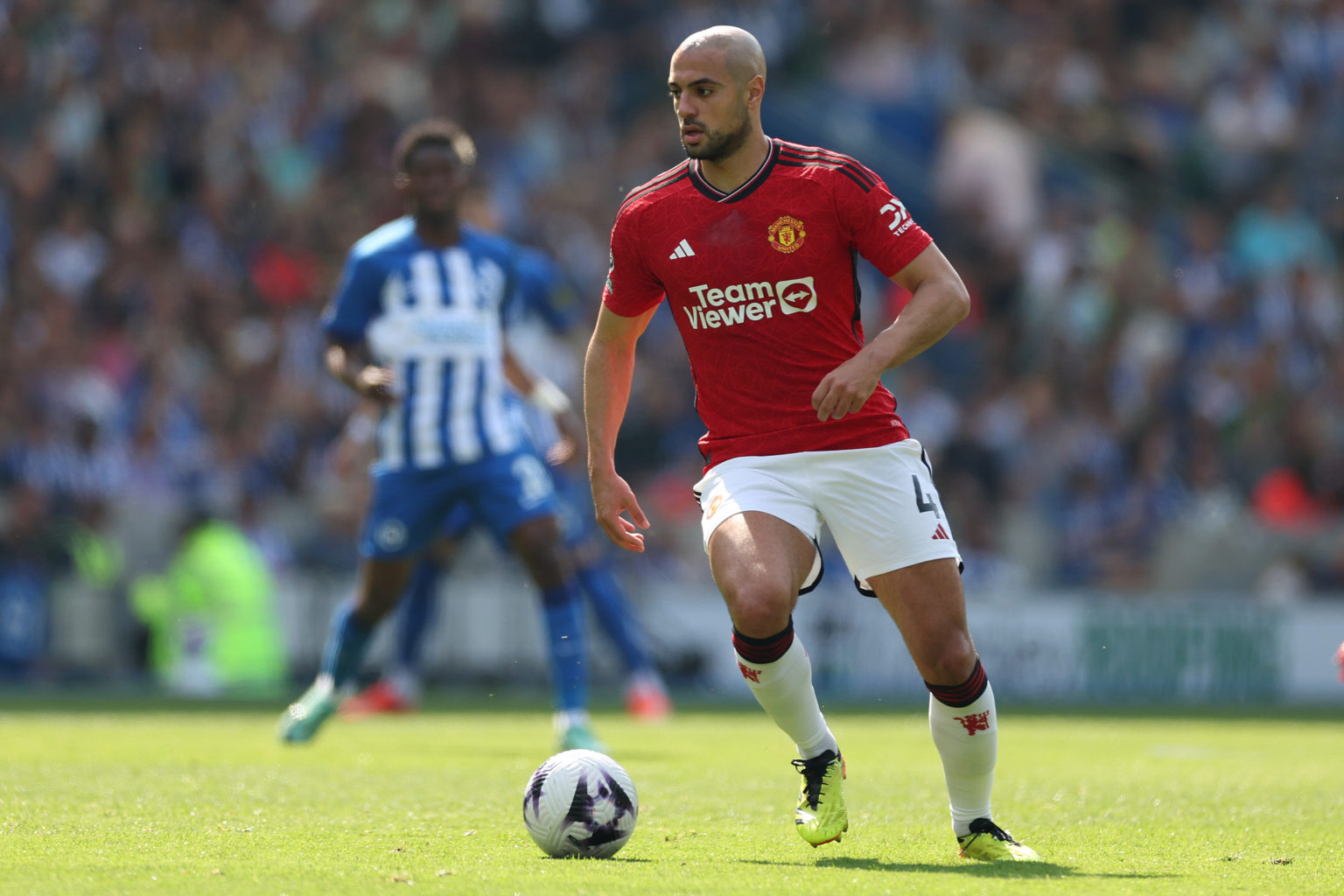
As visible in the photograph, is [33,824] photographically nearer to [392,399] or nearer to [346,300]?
[392,399]

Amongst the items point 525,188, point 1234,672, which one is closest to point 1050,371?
point 1234,672

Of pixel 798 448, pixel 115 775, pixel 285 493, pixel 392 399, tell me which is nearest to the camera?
pixel 798 448

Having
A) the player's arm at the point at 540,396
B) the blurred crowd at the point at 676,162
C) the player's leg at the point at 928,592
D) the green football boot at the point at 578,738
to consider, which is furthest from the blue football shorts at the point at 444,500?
the blurred crowd at the point at 676,162

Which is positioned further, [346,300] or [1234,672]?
[1234,672]

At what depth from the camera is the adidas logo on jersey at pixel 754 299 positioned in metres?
5.77

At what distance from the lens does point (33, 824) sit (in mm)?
5996

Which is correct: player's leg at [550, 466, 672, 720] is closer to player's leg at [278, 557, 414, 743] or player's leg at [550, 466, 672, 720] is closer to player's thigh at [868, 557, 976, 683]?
player's leg at [278, 557, 414, 743]

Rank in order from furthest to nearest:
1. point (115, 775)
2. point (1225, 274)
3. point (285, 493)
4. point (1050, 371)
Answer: point (1225, 274), point (1050, 371), point (285, 493), point (115, 775)

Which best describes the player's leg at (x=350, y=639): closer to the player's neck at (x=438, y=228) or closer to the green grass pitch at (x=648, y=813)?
the green grass pitch at (x=648, y=813)

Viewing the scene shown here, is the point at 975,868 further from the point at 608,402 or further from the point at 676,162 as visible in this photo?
the point at 676,162

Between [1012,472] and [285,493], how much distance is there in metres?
6.71

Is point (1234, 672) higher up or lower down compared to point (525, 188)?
lower down

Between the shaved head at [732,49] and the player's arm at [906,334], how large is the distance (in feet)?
2.60

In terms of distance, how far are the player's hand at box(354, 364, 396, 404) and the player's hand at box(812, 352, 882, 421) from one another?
3827 mm
